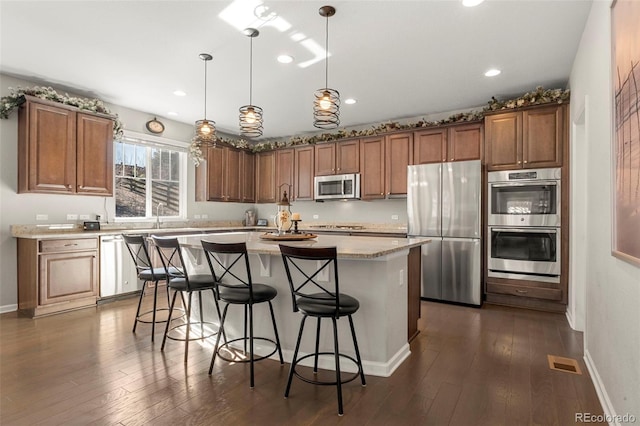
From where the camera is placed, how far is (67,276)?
13.5ft

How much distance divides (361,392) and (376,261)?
0.87 meters

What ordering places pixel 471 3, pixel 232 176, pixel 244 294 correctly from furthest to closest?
pixel 232 176 < pixel 471 3 < pixel 244 294

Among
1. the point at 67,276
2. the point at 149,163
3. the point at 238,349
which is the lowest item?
the point at 238,349

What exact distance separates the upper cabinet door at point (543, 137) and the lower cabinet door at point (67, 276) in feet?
18.5

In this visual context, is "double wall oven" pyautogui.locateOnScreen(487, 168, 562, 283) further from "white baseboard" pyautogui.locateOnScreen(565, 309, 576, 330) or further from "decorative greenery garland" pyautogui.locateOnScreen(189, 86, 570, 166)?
"decorative greenery garland" pyautogui.locateOnScreen(189, 86, 570, 166)

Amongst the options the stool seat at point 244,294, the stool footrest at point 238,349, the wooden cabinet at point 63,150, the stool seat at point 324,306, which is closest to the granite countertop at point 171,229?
the wooden cabinet at point 63,150

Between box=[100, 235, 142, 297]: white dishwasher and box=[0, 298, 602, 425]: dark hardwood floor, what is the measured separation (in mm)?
1150

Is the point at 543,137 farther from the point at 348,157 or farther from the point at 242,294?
the point at 242,294

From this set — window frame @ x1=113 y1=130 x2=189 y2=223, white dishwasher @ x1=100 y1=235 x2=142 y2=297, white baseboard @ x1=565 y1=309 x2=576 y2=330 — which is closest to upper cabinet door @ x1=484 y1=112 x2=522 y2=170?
white baseboard @ x1=565 y1=309 x2=576 y2=330

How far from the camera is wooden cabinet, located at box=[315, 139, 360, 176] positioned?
19.4 ft

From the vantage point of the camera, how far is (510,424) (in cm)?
191

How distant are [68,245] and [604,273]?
5.23 metres

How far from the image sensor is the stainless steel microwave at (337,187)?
5859mm

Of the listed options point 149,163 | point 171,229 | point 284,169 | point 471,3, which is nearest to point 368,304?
point 471,3
